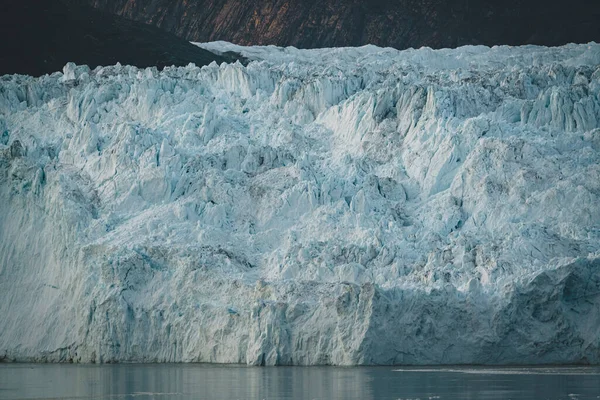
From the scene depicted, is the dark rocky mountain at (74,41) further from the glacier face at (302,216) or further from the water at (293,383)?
the water at (293,383)

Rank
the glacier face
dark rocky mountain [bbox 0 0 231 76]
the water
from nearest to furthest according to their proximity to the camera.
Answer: the water < the glacier face < dark rocky mountain [bbox 0 0 231 76]

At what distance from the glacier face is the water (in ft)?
4.03

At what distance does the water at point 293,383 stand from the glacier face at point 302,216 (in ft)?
4.03

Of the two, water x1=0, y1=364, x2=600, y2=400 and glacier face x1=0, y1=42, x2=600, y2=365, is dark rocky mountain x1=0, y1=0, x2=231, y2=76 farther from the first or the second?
water x1=0, y1=364, x2=600, y2=400

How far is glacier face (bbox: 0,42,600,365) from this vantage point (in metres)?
31.2

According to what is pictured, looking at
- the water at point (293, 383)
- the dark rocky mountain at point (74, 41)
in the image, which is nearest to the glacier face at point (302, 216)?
the water at point (293, 383)

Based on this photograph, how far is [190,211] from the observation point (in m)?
35.6

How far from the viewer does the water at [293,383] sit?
24.2 m

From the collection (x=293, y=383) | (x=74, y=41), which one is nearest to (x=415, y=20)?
(x=74, y=41)

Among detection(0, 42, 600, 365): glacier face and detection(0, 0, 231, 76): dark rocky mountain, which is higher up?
detection(0, 0, 231, 76): dark rocky mountain

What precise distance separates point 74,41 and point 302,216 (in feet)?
79.7

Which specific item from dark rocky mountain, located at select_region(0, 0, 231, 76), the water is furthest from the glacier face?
dark rocky mountain, located at select_region(0, 0, 231, 76)

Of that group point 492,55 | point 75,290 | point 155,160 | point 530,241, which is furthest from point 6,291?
point 492,55

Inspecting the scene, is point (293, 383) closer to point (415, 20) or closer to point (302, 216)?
point (302, 216)
